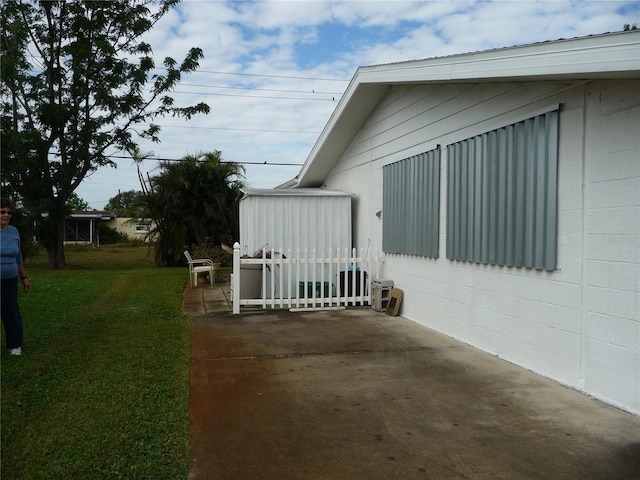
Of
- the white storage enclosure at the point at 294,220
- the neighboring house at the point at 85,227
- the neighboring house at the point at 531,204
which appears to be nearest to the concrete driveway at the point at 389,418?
the neighboring house at the point at 531,204

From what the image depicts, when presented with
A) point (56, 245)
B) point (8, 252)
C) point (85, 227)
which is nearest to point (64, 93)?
point (56, 245)

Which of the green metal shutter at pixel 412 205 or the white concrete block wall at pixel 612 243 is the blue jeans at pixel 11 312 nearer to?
the green metal shutter at pixel 412 205

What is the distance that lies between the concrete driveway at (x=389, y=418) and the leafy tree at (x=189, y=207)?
50.6 ft

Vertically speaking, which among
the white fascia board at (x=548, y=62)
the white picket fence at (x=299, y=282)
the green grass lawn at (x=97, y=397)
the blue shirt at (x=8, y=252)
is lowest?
the green grass lawn at (x=97, y=397)

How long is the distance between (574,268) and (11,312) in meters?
6.10

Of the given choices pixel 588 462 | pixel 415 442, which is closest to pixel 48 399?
pixel 415 442

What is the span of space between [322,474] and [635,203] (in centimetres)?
331

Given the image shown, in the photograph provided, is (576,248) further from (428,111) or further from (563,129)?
(428,111)

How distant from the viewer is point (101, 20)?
19.6 meters

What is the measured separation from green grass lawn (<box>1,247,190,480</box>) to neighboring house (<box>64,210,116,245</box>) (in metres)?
38.6

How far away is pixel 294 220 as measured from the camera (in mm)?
11125

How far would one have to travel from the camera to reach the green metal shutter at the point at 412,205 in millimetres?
7918

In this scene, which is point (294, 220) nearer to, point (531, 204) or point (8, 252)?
point (8, 252)

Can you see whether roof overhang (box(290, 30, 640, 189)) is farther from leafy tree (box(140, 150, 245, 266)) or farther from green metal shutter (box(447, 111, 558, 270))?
leafy tree (box(140, 150, 245, 266))
